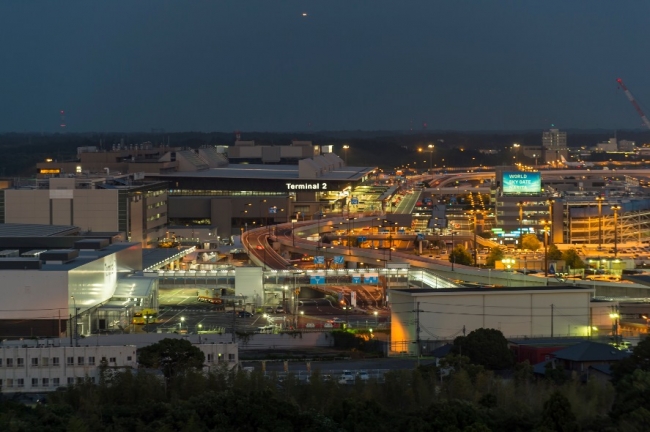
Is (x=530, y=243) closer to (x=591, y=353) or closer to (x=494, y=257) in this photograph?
(x=494, y=257)

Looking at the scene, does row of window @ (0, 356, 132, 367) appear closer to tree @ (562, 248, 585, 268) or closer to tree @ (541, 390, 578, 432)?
tree @ (541, 390, 578, 432)

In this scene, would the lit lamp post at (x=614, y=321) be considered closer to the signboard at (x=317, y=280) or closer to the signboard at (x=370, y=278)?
the signboard at (x=370, y=278)

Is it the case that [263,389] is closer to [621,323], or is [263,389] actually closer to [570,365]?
[570,365]

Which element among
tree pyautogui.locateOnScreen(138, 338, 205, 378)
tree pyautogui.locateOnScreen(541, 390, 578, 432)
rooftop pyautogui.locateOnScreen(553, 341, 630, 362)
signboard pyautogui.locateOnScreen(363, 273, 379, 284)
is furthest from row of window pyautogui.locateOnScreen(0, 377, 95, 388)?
signboard pyautogui.locateOnScreen(363, 273, 379, 284)

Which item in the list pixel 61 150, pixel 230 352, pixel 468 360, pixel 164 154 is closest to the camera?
pixel 468 360

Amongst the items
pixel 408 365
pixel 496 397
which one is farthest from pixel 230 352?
pixel 496 397
